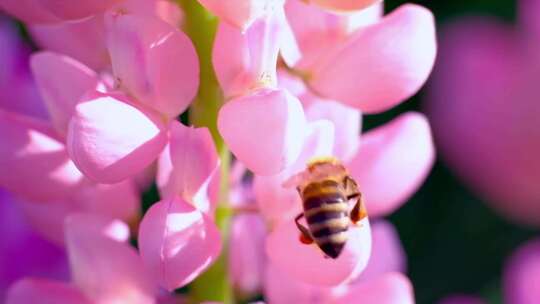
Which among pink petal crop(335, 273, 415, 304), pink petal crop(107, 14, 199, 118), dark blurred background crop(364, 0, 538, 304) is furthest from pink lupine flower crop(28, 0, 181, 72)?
dark blurred background crop(364, 0, 538, 304)

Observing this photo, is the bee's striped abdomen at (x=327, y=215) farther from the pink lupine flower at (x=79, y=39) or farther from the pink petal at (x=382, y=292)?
the pink lupine flower at (x=79, y=39)

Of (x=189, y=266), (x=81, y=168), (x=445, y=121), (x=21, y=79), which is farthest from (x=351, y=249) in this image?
(x=445, y=121)

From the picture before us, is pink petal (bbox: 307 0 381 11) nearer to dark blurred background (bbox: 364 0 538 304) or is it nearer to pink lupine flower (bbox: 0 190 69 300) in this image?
pink lupine flower (bbox: 0 190 69 300)

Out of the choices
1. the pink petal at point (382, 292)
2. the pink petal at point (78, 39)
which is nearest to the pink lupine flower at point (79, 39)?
the pink petal at point (78, 39)

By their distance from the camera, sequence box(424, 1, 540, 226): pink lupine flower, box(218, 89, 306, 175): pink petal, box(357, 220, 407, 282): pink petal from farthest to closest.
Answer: box(424, 1, 540, 226): pink lupine flower → box(357, 220, 407, 282): pink petal → box(218, 89, 306, 175): pink petal

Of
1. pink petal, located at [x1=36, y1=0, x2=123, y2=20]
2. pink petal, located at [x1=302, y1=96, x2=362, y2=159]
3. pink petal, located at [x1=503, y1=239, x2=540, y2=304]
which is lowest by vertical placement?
pink petal, located at [x1=503, y1=239, x2=540, y2=304]

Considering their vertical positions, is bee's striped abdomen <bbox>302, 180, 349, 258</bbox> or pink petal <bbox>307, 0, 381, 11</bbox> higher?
pink petal <bbox>307, 0, 381, 11</bbox>
